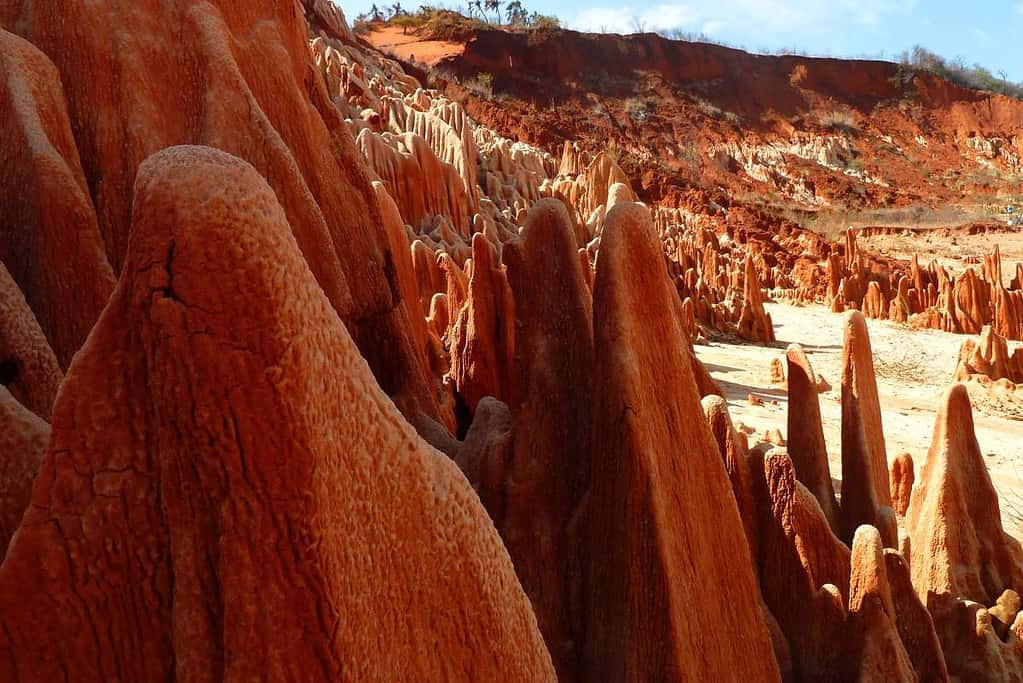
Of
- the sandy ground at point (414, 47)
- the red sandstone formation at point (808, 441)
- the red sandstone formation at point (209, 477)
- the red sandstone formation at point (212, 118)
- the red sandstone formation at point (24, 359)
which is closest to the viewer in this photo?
the red sandstone formation at point (209, 477)

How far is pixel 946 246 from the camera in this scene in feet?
97.4

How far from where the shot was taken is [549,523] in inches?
112

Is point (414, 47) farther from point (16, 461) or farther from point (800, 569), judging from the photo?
point (16, 461)

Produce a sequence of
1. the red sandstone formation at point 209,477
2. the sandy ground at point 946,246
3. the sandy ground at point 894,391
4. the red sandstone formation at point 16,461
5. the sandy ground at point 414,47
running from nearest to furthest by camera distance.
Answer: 1. the red sandstone formation at point 209,477
2. the red sandstone formation at point 16,461
3. the sandy ground at point 894,391
4. the sandy ground at point 946,246
5. the sandy ground at point 414,47

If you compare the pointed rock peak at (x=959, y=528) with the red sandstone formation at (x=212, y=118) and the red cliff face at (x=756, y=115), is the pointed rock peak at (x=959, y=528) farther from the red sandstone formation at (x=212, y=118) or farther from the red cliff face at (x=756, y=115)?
the red cliff face at (x=756, y=115)

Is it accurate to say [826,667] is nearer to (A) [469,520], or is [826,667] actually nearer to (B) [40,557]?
(A) [469,520]

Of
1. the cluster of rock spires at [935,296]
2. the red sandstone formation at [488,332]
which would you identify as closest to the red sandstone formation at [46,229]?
the red sandstone formation at [488,332]

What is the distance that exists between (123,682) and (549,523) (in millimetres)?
1661

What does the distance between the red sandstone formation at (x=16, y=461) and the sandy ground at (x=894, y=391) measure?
272 inches

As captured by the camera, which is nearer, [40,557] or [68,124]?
[40,557]

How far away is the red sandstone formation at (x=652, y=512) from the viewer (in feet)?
7.94

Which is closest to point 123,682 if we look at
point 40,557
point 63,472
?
point 40,557

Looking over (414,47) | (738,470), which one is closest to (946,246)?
(414,47)

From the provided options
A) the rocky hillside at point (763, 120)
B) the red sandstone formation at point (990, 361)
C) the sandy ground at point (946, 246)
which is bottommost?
the red sandstone formation at point (990, 361)
